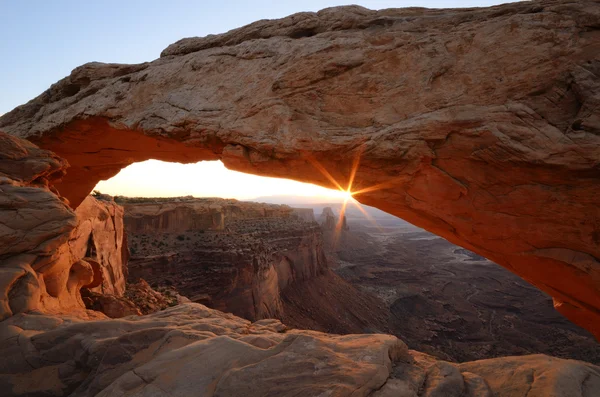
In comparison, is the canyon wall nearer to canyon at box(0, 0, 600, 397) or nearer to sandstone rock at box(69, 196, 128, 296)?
sandstone rock at box(69, 196, 128, 296)

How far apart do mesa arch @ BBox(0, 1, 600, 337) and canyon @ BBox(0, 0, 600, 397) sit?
34 millimetres

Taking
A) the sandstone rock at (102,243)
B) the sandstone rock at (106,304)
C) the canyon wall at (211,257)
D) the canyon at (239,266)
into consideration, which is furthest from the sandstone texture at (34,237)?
the canyon wall at (211,257)

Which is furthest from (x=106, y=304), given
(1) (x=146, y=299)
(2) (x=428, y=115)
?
(2) (x=428, y=115)

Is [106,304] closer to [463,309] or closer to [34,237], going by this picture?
[34,237]

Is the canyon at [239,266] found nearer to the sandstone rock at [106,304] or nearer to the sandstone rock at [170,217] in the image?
the sandstone rock at [170,217]

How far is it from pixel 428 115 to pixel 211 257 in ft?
72.6

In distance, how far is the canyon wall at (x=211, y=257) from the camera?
22656 millimetres

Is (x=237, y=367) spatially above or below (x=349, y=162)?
below

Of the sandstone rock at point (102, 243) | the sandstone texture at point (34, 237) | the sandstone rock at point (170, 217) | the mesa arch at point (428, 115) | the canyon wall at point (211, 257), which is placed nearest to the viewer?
the mesa arch at point (428, 115)

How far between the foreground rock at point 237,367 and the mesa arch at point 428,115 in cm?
277

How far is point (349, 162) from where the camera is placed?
20.1 ft

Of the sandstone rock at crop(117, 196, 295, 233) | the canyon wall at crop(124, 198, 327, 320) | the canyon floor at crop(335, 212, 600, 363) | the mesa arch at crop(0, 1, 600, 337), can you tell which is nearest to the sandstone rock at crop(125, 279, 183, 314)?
the canyon wall at crop(124, 198, 327, 320)

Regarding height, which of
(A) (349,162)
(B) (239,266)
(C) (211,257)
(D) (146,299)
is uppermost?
(A) (349,162)

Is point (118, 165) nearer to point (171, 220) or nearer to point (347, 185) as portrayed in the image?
point (347, 185)
